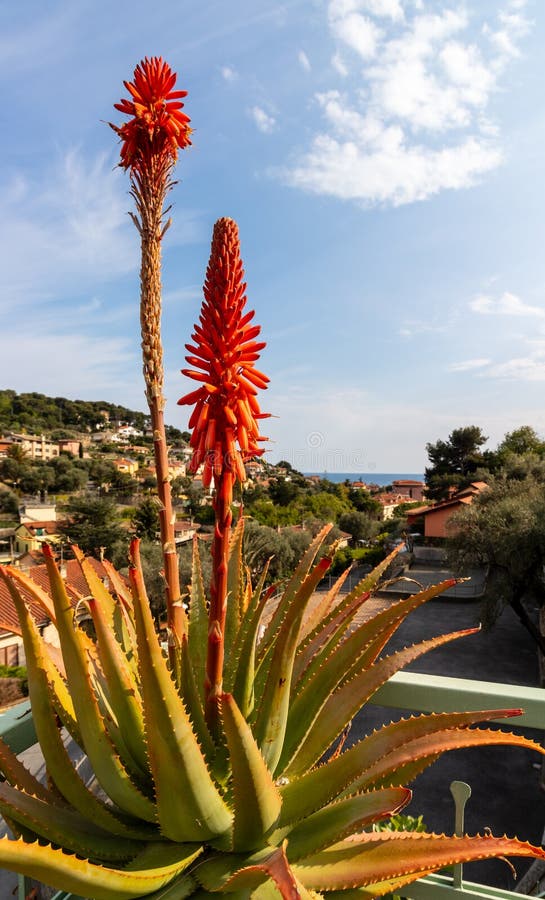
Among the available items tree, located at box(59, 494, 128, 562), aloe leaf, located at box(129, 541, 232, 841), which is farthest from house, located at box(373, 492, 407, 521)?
aloe leaf, located at box(129, 541, 232, 841)

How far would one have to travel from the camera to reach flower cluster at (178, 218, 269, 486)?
1.16 metres

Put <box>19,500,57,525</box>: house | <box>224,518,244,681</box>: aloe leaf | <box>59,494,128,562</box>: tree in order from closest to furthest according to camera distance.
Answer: <box>224,518,244,681</box>: aloe leaf → <box>59,494,128,562</box>: tree → <box>19,500,57,525</box>: house

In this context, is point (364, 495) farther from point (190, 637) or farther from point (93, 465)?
point (190, 637)

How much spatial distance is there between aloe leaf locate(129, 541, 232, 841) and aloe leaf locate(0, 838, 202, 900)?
6cm

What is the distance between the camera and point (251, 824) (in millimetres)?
1046

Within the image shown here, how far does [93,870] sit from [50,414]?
355 ft

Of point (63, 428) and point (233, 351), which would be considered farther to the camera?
point (63, 428)

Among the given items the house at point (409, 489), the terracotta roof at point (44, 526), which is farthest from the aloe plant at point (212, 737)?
the house at point (409, 489)

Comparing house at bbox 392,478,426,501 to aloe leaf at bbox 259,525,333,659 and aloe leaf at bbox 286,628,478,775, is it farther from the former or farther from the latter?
aloe leaf at bbox 286,628,478,775

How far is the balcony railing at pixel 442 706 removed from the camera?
1403mm

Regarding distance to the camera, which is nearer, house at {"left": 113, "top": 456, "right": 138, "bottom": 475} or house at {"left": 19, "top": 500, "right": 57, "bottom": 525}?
house at {"left": 19, "top": 500, "right": 57, "bottom": 525}

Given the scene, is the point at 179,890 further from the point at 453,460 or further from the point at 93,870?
the point at 453,460

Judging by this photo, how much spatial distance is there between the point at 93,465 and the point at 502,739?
67.2 metres

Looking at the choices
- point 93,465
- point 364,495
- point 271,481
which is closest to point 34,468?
point 93,465
